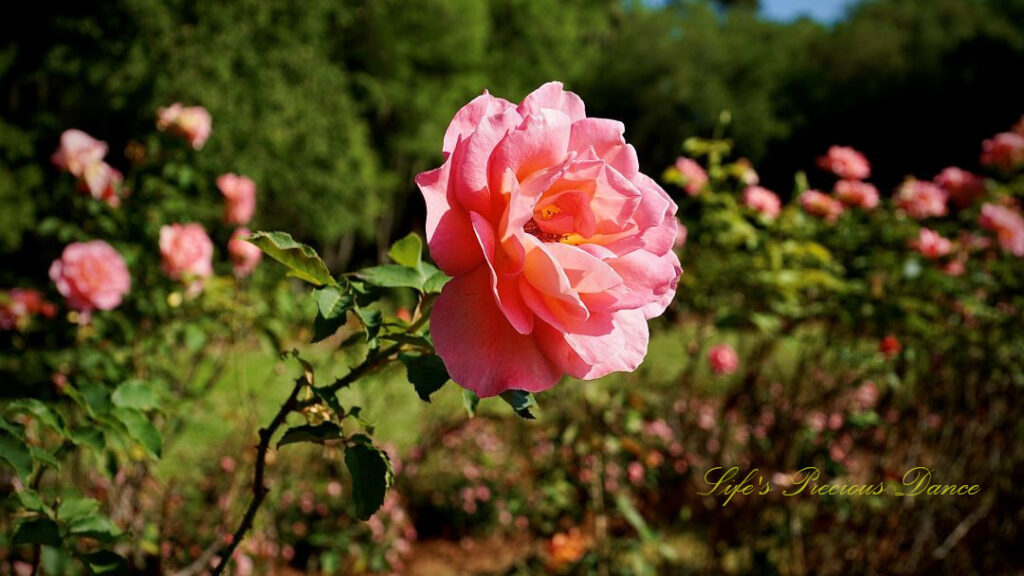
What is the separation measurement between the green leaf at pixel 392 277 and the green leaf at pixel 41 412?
0.45 m

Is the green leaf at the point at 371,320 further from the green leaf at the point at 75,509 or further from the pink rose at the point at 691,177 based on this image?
the pink rose at the point at 691,177

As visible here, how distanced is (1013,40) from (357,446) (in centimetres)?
2103

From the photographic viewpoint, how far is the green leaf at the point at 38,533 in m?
0.76

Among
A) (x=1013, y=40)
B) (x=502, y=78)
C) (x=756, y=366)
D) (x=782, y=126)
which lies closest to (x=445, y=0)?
(x=502, y=78)

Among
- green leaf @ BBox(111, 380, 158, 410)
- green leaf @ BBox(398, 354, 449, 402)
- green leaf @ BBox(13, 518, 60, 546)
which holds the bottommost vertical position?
green leaf @ BBox(13, 518, 60, 546)

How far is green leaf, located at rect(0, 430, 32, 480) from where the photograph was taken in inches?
27.6

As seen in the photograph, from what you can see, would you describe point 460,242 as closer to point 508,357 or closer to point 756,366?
point 508,357

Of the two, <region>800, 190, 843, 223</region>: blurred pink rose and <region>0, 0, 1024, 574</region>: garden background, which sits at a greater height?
<region>800, 190, 843, 223</region>: blurred pink rose

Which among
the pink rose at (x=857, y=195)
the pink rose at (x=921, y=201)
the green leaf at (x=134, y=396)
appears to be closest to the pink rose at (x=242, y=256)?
the green leaf at (x=134, y=396)

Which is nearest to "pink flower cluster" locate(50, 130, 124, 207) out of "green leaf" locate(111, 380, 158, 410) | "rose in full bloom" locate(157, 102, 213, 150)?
"rose in full bloom" locate(157, 102, 213, 150)

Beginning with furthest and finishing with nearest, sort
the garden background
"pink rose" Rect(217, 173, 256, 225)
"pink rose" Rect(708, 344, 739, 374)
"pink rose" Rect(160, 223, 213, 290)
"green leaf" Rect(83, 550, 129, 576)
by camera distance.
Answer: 1. "pink rose" Rect(708, 344, 739, 374)
2. "pink rose" Rect(217, 173, 256, 225)
3. the garden background
4. "pink rose" Rect(160, 223, 213, 290)
5. "green leaf" Rect(83, 550, 129, 576)

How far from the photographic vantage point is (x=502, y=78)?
806 inches

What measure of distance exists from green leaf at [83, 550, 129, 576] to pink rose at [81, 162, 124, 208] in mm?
→ 1294

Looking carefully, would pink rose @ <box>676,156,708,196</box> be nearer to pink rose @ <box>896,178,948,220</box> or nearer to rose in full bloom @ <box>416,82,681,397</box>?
pink rose @ <box>896,178,948,220</box>
